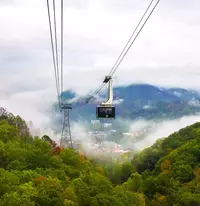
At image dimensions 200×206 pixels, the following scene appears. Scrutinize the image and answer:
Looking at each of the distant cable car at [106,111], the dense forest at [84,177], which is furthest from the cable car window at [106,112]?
the dense forest at [84,177]

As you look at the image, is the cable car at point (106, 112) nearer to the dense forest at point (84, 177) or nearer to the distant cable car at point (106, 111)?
the distant cable car at point (106, 111)

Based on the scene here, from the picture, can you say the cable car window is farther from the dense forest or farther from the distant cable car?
the dense forest

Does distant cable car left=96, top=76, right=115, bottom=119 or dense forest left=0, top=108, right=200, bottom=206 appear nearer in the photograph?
distant cable car left=96, top=76, right=115, bottom=119

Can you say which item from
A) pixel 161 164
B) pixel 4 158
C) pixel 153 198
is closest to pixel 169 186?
pixel 153 198

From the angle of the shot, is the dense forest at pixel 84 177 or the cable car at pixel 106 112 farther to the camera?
the dense forest at pixel 84 177

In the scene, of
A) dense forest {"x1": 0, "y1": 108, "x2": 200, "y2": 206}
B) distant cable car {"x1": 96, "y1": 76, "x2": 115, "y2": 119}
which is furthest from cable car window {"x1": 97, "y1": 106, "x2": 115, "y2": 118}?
dense forest {"x1": 0, "y1": 108, "x2": 200, "y2": 206}

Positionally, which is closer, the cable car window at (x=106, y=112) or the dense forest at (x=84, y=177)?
the cable car window at (x=106, y=112)

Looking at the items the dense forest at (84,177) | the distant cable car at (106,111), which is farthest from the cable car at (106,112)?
the dense forest at (84,177)

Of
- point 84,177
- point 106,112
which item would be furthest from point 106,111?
point 84,177

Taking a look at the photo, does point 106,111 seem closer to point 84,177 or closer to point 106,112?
point 106,112
